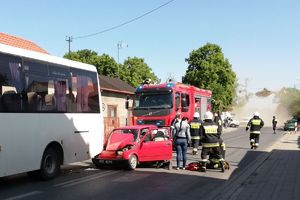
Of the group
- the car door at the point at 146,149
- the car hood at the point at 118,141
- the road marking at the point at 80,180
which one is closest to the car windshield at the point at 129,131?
the car hood at the point at 118,141

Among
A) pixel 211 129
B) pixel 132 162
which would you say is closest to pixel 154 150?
pixel 132 162

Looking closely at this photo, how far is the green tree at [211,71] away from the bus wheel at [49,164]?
154 ft

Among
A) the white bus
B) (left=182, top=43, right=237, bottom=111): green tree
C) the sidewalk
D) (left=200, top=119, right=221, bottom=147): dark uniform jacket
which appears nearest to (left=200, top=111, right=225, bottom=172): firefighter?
(left=200, top=119, right=221, bottom=147): dark uniform jacket

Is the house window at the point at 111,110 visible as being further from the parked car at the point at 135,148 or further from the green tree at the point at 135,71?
the green tree at the point at 135,71

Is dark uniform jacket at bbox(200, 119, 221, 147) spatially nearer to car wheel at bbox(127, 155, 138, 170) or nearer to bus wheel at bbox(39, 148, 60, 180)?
car wheel at bbox(127, 155, 138, 170)

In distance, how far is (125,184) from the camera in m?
11.2

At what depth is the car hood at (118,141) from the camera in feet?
46.8

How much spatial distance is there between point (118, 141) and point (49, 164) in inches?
124

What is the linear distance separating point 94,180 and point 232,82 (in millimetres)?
51109

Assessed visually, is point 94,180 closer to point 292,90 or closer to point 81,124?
point 81,124

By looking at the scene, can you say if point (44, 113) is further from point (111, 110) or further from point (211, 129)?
point (111, 110)

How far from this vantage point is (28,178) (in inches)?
490

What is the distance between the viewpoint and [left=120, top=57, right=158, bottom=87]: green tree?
62.3 metres

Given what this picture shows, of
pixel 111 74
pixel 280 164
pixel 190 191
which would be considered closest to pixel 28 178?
pixel 190 191
